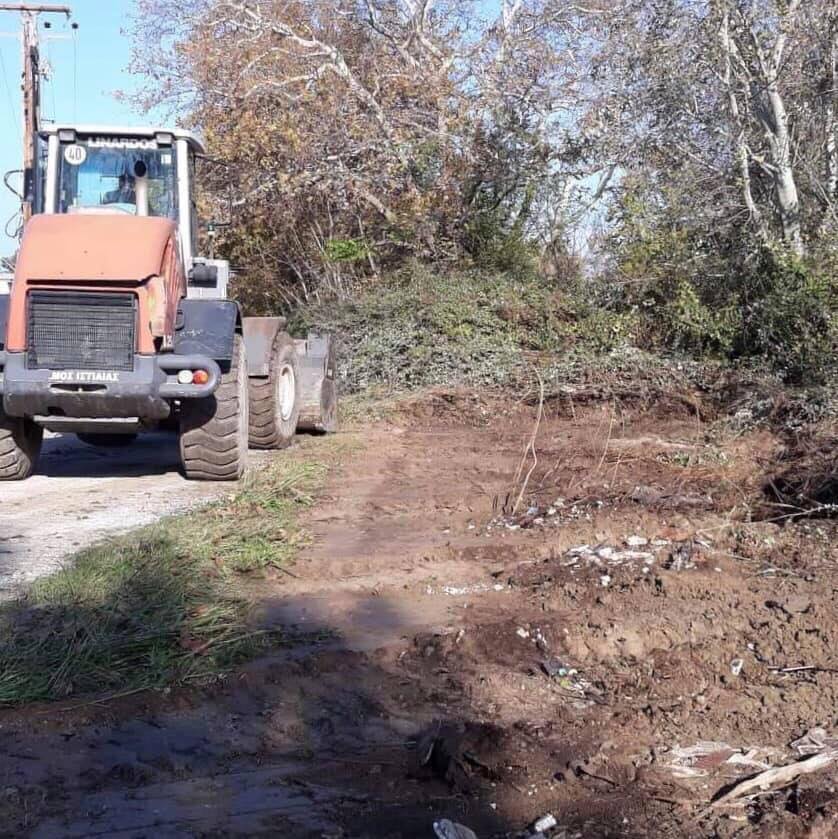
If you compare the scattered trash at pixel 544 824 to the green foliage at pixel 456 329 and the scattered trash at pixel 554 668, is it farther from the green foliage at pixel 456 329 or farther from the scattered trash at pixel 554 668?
the green foliage at pixel 456 329

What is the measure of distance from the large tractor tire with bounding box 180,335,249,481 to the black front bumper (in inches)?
21.8

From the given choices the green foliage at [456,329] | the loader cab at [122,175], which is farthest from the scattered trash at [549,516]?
the green foliage at [456,329]

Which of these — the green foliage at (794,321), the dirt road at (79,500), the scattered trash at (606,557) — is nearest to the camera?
the scattered trash at (606,557)

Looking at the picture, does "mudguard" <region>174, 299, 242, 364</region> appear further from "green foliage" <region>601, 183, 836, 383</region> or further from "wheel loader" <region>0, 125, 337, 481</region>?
"green foliage" <region>601, 183, 836, 383</region>

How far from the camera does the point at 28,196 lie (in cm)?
1040

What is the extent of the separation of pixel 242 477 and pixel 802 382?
6.69 metres

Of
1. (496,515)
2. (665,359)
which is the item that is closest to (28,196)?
(496,515)

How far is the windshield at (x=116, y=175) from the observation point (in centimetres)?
1012

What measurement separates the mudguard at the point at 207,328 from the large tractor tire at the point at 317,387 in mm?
2948

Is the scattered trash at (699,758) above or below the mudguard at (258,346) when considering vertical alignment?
below

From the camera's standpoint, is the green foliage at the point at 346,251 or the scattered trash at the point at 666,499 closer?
the scattered trash at the point at 666,499

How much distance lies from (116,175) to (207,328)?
1989 mm

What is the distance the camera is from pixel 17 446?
9.78m

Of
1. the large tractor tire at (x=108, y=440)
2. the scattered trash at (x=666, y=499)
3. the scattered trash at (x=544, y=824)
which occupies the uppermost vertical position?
the scattered trash at (x=666, y=499)
